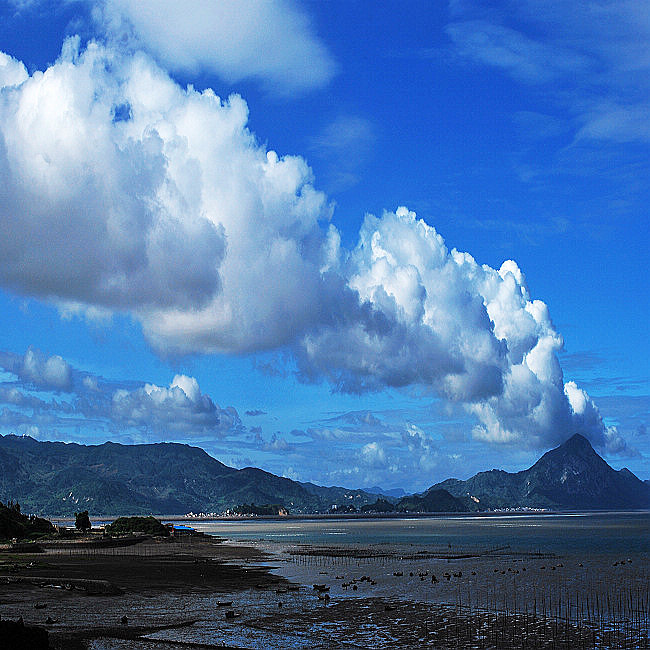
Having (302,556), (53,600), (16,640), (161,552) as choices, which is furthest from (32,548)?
(16,640)

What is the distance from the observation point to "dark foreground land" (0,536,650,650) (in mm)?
54281

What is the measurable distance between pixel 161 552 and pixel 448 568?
65.2 metres

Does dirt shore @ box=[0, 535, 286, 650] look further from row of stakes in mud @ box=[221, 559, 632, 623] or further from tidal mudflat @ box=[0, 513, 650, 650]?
row of stakes in mud @ box=[221, 559, 632, 623]

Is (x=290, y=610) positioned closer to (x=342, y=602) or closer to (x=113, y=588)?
(x=342, y=602)

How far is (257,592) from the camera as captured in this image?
79.2 m

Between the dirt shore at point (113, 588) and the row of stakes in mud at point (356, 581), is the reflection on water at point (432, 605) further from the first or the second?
the dirt shore at point (113, 588)

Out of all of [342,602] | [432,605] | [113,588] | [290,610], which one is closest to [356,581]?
[342,602]

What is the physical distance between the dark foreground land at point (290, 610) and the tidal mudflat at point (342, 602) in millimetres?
145

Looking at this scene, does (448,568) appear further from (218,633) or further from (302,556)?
(218,633)

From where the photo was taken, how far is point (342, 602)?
72375 mm

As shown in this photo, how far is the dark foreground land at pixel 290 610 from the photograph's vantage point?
5428 cm

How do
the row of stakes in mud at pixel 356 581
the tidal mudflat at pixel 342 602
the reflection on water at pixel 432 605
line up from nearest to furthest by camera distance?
1. the tidal mudflat at pixel 342 602
2. the reflection on water at pixel 432 605
3. the row of stakes in mud at pixel 356 581

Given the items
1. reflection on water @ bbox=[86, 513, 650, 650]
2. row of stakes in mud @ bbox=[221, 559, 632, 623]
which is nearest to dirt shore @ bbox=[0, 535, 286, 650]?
reflection on water @ bbox=[86, 513, 650, 650]

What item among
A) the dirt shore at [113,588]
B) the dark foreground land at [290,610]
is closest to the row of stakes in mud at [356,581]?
the dark foreground land at [290,610]
